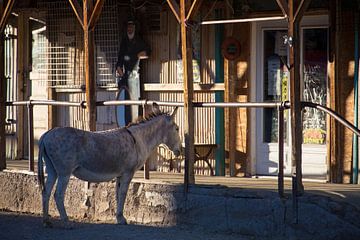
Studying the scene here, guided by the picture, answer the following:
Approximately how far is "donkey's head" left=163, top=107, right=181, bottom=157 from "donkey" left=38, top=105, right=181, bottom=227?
20 centimetres

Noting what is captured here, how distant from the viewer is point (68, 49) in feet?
46.6

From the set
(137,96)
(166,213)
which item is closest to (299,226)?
(166,213)

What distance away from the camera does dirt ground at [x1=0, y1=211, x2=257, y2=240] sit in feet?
30.0

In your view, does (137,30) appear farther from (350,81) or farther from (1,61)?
(350,81)

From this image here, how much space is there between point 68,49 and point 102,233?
573 cm

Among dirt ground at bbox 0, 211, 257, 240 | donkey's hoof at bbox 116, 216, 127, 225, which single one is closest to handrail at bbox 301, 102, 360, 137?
dirt ground at bbox 0, 211, 257, 240

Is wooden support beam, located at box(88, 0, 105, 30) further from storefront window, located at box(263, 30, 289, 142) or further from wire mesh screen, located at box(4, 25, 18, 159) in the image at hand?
wire mesh screen, located at box(4, 25, 18, 159)

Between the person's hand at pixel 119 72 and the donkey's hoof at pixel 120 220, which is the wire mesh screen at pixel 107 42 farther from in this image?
the donkey's hoof at pixel 120 220

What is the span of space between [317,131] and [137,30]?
12.2 feet

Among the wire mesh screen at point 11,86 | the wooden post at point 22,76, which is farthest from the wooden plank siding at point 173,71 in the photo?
the wire mesh screen at point 11,86

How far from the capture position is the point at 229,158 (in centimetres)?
1252

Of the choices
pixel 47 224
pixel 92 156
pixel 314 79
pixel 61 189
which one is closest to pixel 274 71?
pixel 314 79

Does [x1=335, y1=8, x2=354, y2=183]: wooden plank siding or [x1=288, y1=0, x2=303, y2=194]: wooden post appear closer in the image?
[x1=288, y1=0, x2=303, y2=194]: wooden post

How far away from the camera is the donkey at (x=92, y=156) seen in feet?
32.0
